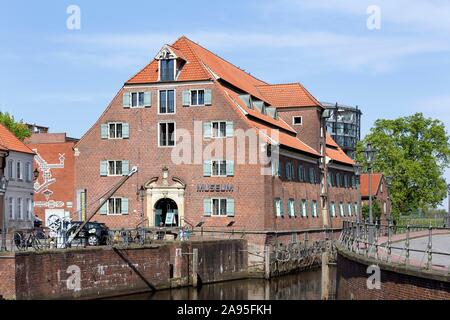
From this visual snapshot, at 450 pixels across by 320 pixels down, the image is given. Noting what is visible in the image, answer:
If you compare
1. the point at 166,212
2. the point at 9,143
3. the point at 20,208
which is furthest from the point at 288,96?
the point at 20,208

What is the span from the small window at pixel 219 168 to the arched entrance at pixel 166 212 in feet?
12.5

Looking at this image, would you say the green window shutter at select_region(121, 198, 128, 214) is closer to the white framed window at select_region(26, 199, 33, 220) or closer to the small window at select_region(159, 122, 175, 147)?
the small window at select_region(159, 122, 175, 147)

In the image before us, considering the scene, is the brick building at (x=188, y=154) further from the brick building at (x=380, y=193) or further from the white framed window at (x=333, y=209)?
the brick building at (x=380, y=193)

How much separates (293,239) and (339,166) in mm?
17294

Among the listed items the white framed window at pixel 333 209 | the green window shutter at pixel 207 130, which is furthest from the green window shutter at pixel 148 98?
the white framed window at pixel 333 209

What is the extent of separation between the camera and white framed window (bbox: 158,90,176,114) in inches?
2101

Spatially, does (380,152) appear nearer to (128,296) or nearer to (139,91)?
(139,91)

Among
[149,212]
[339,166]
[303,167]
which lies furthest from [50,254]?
[339,166]

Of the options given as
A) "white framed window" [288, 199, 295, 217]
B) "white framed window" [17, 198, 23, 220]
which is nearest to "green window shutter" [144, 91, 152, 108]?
"white framed window" [17, 198, 23, 220]

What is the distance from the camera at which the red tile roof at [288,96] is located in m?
64.8

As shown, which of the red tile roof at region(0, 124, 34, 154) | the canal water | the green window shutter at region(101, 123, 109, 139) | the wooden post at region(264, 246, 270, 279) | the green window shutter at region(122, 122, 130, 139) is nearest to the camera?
the canal water

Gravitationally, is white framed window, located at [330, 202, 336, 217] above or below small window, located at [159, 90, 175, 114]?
below

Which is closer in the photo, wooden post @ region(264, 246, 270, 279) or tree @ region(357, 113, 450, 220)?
wooden post @ region(264, 246, 270, 279)

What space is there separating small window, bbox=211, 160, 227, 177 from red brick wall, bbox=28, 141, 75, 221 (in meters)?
16.2
